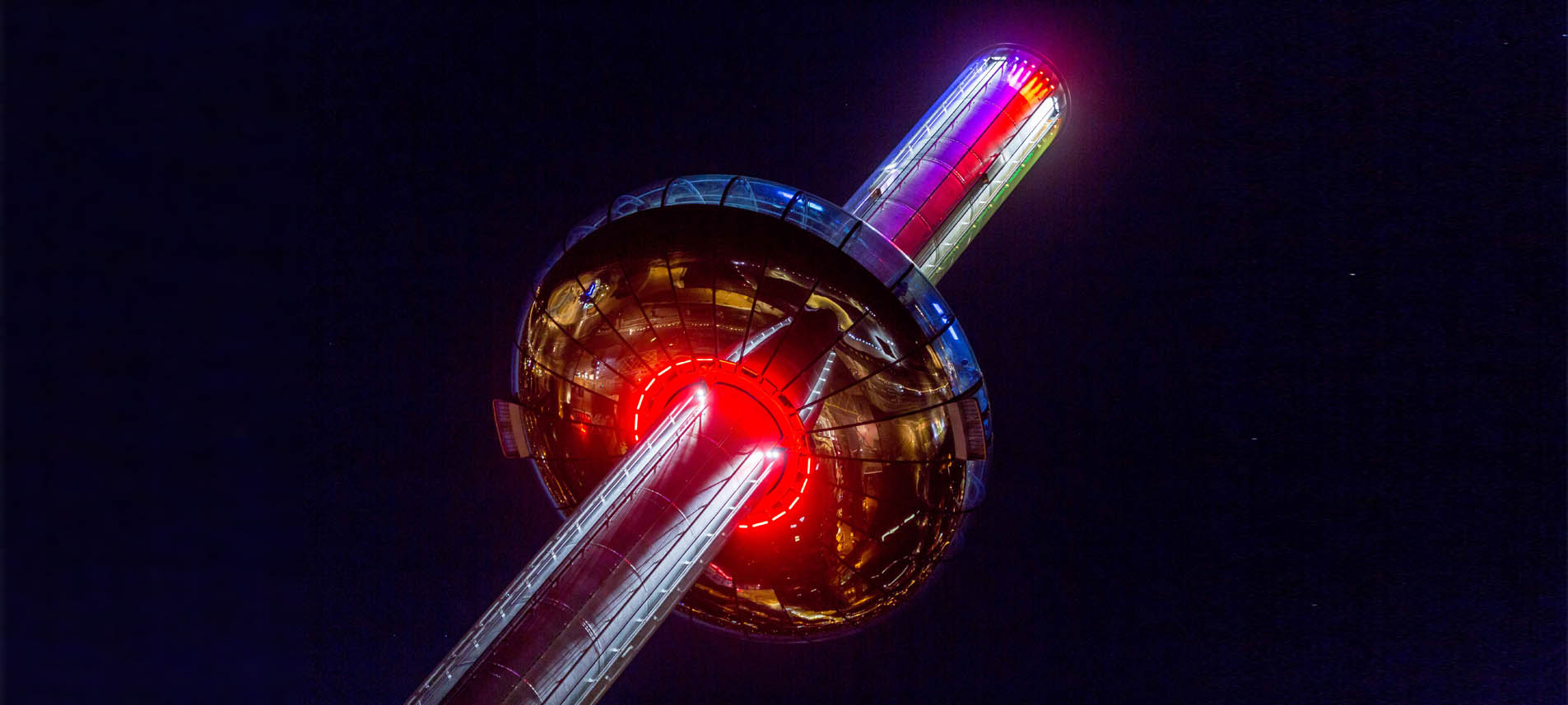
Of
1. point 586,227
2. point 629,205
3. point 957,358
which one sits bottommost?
point 586,227

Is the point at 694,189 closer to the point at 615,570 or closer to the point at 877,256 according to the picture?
the point at 877,256

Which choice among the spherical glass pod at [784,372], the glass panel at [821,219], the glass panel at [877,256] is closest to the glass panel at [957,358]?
the spherical glass pod at [784,372]

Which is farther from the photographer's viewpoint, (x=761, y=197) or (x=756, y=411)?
(x=756, y=411)

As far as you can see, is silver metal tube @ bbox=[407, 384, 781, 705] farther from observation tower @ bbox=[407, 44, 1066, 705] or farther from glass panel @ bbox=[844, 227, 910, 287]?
glass panel @ bbox=[844, 227, 910, 287]

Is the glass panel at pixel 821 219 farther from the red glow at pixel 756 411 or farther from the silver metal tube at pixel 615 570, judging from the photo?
the silver metal tube at pixel 615 570

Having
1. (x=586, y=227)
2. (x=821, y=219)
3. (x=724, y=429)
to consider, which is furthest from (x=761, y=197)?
(x=724, y=429)

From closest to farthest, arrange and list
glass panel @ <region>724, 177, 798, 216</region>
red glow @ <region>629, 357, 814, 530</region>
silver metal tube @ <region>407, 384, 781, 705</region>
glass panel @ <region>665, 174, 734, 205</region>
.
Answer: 1. silver metal tube @ <region>407, 384, 781, 705</region>
2. glass panel @ <region>724, 177, 798, 216</region>
3. glass panel @ <region>665, 174, 734, 205</region>
4. red glow @ <region>629, 357, 814, 530</region>

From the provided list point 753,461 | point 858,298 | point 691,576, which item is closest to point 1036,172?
point 858,298

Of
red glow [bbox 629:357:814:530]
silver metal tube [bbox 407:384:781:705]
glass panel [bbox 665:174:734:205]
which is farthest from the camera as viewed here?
red glow [bbox 629:357:814:530]

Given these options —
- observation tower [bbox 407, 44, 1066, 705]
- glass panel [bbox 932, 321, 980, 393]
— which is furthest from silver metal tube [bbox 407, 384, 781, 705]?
glass panel [bbox 932, 321, 980, 393]
